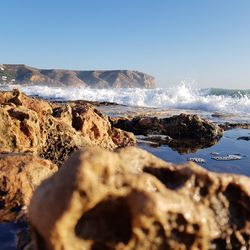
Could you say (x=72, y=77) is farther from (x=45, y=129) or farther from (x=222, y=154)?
(x=45, y=129)

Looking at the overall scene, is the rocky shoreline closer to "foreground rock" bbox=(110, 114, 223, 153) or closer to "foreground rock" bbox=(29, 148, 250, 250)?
"foreground rock" bbox=(29, 148, 250, 250)

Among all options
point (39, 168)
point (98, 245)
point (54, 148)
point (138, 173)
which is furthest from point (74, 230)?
point (54, 148)

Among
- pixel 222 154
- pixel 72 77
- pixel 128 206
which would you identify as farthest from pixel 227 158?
pixel 72 77

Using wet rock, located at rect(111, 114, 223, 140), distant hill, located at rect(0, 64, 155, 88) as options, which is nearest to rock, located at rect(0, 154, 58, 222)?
wet rock, located at rect(111, 114, 223, 140)

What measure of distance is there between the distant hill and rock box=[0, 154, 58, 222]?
121 meters

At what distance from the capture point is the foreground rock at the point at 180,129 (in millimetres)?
12430

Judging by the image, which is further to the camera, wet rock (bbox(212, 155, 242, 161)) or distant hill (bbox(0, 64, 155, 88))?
distant hill (bbox(0, 64, 155, 88))

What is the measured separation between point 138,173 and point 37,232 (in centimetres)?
61

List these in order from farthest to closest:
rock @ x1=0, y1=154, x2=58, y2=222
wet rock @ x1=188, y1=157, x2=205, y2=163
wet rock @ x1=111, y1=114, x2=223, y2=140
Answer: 1. wet rock @ x1=111, y1=114, x2=223, y2=140
2. wet rock @ x1=188, y1=157, x2=205, y2=163
3. rock @ x1=0, y1=154, x2=58, y2=222

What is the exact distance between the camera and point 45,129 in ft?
22.5

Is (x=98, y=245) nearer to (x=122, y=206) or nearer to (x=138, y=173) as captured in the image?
(x=122, y=206)

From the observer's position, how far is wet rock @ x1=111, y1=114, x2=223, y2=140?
13195 millimetres

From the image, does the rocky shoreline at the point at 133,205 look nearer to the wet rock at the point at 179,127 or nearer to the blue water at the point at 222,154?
the blue water at the point at 222,154

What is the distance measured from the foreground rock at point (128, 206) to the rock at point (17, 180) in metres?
1.87
